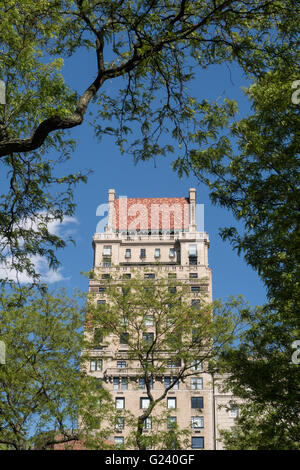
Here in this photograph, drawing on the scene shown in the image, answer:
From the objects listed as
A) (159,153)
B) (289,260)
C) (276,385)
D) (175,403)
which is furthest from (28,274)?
(175,403)

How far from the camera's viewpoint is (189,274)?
80938mm

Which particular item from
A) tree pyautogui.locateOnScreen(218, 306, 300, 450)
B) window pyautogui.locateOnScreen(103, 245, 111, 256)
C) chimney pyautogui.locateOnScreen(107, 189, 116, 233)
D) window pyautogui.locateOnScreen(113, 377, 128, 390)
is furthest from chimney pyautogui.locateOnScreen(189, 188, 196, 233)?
tree pyautogui.locateOnScreen(218, 306, 300, 450)

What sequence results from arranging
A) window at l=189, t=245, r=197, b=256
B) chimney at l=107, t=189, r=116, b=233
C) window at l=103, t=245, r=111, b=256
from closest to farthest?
window at l=189, t=245, r=197, b=256
window at l=103, t=245, r=111, b=256
chimney at l=107, t=189, r=116, b=233

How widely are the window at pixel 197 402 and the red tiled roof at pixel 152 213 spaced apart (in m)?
32.9

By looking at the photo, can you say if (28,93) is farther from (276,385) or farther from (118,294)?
(118,294)

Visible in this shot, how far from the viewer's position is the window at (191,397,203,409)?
66.7 m

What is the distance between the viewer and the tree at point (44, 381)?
963 inches

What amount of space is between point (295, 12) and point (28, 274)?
695 centimetres

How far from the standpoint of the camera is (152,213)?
3937 inches

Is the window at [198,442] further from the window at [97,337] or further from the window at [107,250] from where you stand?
the window at [97,337]

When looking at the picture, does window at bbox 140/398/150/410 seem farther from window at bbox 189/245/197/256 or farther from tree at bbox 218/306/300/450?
tree at bbox 218/306/300/450

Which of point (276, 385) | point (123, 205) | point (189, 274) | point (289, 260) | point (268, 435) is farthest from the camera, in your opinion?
point (123, 205)

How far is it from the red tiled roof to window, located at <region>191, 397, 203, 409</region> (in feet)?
108

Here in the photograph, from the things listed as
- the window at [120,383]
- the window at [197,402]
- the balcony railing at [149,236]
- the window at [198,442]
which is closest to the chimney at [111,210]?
the balcony railing at [149,236]
